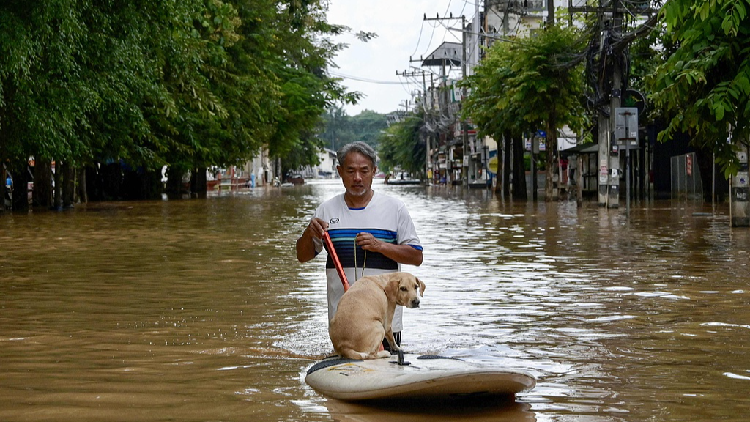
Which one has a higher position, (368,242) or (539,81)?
(539,81)

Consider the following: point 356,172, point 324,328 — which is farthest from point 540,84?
point 356,172

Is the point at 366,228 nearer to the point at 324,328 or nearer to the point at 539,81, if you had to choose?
the point at 324,328

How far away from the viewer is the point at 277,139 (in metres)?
60.6

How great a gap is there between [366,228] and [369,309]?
0.63 metres

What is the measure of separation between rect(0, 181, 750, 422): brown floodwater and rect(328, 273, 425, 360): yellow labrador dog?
38cm

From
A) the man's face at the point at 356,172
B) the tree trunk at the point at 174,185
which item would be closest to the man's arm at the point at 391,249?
the man's face at the point at 356,172

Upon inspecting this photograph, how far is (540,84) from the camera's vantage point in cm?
4041

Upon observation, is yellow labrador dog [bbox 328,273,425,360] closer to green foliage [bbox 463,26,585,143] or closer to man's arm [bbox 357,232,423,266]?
man's arm [bbox 357,232,423,266]

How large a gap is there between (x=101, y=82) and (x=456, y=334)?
21866 millimetres

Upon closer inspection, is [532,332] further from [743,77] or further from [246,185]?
[246,185]

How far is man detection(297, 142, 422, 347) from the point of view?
735 centimetres

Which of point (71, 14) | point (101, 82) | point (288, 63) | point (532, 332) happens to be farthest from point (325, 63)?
point (532, 332)

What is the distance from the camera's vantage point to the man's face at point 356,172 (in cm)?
734

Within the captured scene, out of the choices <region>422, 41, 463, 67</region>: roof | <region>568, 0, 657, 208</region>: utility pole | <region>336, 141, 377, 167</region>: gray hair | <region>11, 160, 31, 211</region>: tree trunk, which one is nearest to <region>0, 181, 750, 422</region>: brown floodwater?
<region>336, 141, 377, 167</region>: gray hair
